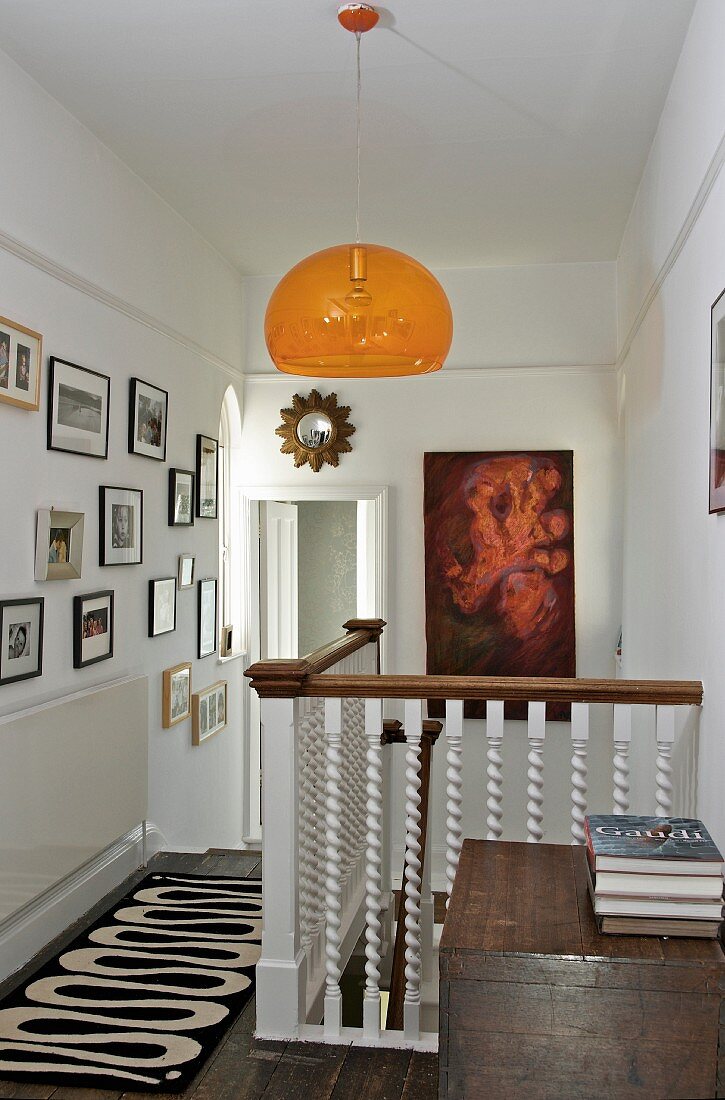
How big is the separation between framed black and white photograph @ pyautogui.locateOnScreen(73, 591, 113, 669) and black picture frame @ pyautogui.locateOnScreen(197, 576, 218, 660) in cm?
105

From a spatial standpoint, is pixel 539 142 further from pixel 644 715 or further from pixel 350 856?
pixel 350 856

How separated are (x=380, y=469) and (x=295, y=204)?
1672 mm

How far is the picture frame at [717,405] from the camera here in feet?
7.73

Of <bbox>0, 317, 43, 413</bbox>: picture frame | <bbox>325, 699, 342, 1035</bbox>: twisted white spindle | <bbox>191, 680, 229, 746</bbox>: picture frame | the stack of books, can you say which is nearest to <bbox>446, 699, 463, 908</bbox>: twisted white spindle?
<bbox>325, 699, 342, 1035</bbox>: twisted white spindle

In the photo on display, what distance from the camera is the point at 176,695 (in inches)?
184

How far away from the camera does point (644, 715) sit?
3.79 m

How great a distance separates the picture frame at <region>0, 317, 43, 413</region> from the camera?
3.13 metres

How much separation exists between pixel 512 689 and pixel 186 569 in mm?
2610

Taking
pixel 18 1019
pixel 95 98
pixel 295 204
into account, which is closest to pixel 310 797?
pixel 18 1019

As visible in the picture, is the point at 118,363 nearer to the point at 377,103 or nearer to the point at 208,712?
the point at 377,103

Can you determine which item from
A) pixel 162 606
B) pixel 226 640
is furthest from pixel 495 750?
pixel 226 640

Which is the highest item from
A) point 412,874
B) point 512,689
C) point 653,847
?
point 512,689

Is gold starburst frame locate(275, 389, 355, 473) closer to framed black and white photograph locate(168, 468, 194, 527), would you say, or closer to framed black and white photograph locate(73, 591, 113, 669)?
framed black and white photograph locate(168, 468, 194, 527)

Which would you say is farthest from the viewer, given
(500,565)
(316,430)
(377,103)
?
(316,430)
